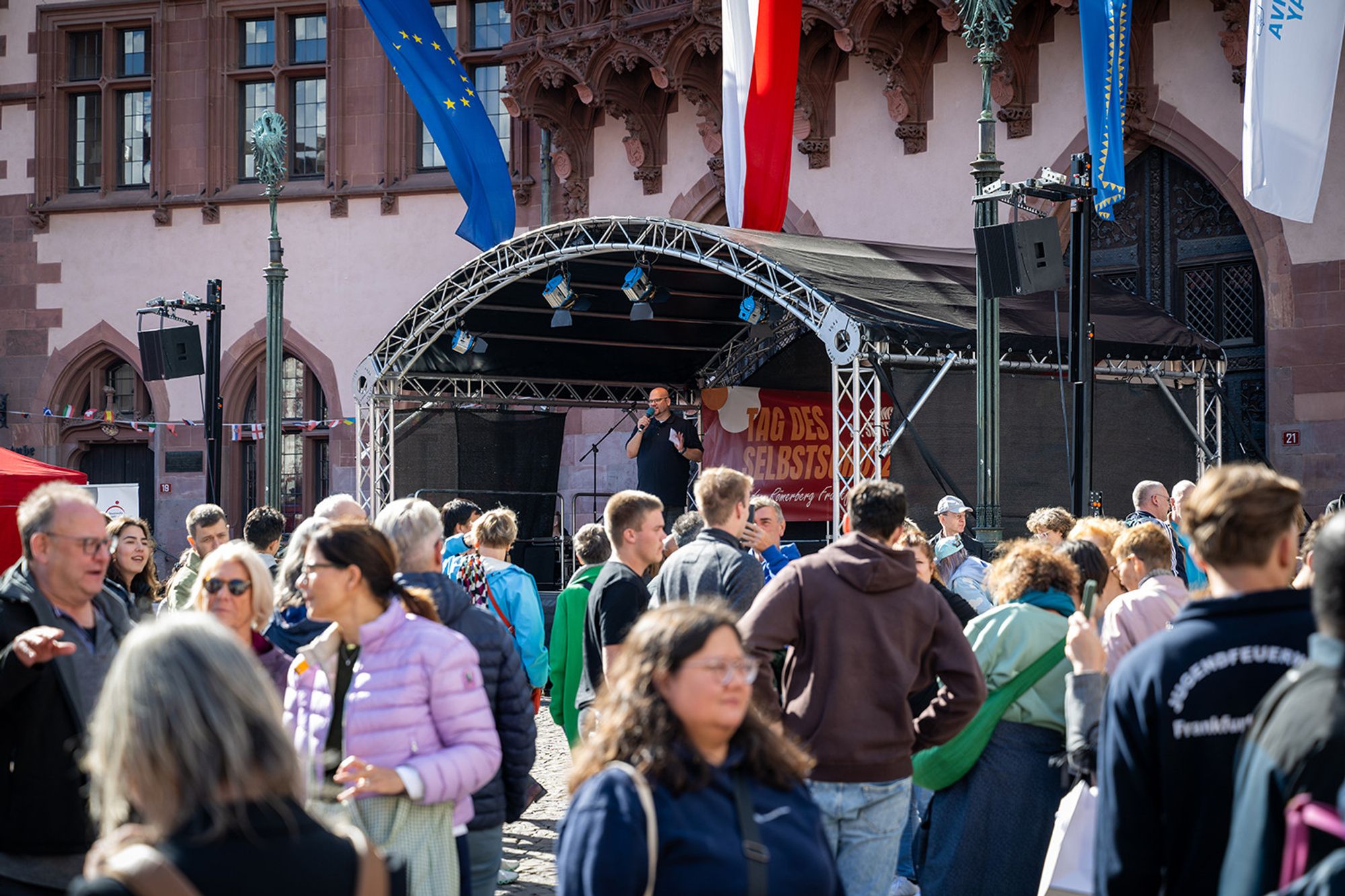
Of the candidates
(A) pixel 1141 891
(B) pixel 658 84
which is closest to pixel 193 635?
(A) pixel 1141 891

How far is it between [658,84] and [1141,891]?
1628 centimetres

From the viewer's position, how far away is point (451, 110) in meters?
17.0

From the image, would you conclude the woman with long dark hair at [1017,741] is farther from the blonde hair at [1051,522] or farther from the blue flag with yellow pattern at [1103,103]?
the blue flag with yellow pattern at [1103,103]

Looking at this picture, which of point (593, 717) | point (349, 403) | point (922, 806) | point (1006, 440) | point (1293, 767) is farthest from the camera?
point (349, 403)

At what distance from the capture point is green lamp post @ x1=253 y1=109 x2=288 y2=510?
1678cm

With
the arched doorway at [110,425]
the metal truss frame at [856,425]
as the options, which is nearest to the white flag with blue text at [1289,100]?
the metal truss frame at [856,425]

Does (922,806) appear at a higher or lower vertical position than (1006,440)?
lower

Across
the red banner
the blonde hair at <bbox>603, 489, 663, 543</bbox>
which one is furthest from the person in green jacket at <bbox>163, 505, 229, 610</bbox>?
the red banner

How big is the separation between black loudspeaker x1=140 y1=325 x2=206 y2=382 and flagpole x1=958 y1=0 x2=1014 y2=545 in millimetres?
9700

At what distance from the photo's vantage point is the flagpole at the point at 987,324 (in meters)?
10.3

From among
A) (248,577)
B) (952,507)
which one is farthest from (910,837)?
(248,577)

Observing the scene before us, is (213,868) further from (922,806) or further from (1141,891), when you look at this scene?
(922,806)

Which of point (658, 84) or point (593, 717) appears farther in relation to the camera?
point (658, 84)

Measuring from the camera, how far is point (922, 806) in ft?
24.0
